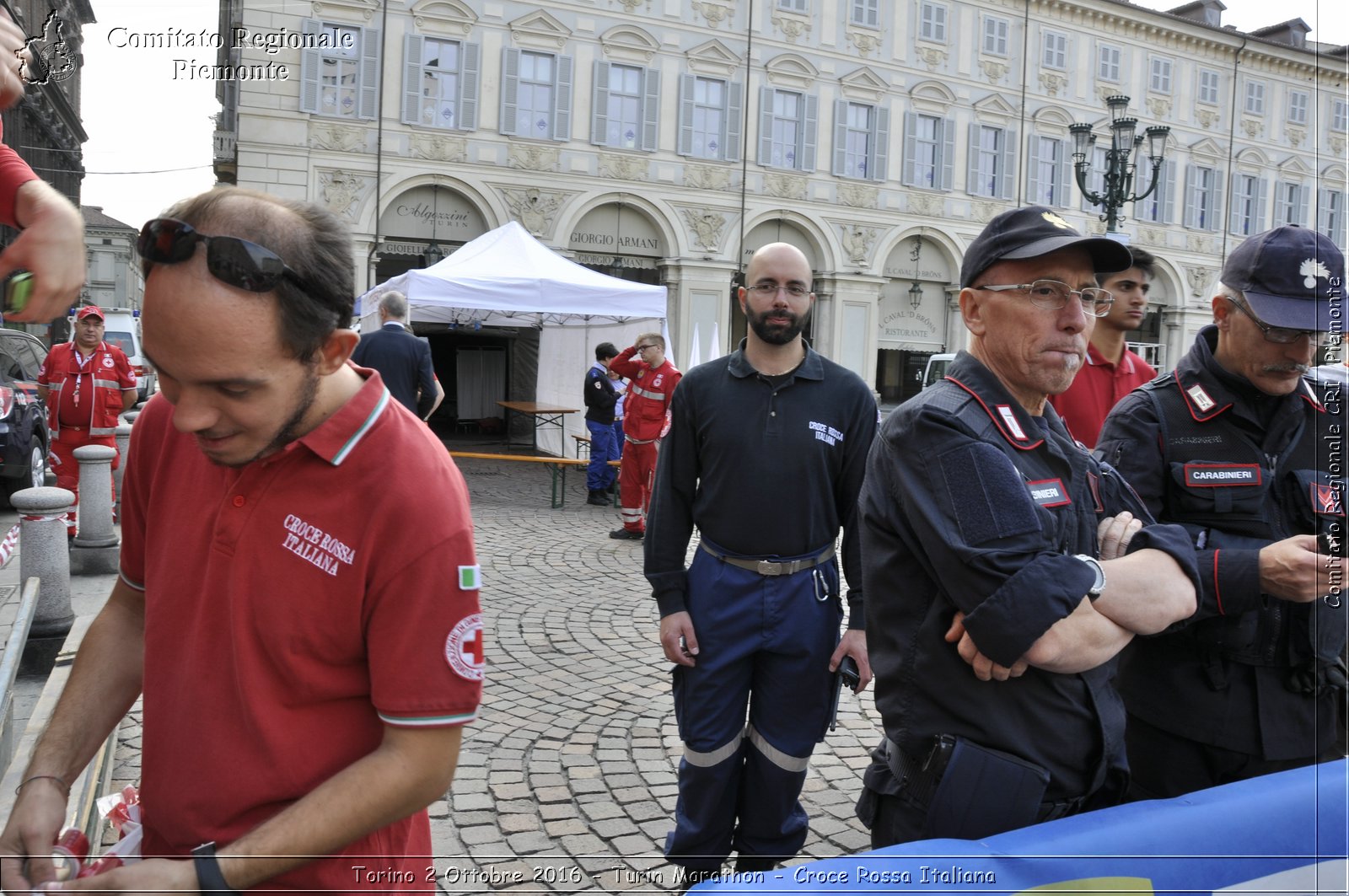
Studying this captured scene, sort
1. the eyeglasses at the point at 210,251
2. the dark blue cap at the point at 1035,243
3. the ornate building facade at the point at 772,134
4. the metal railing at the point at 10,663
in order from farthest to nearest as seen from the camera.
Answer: the ornate building facade at the point at 772,134 < the metal railing at the point at 10,663 < the dark blue cap at the point at 1035,243 < the eyeglasses at the point at 210,251

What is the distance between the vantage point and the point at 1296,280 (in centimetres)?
238

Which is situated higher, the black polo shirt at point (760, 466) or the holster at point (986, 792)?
the black polo shirt at point (760, 466)

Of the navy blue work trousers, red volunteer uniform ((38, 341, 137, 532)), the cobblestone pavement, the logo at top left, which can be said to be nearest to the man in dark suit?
the cobblestone pavement

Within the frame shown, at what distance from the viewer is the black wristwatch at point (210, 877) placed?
1305mm

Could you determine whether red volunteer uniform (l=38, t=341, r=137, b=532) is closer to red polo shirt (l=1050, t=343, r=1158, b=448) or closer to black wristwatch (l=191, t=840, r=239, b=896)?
red polo shirt (l=1050, t=343, r=1158, b=448)

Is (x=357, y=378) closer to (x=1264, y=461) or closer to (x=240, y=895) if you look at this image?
(x=240, y=895)

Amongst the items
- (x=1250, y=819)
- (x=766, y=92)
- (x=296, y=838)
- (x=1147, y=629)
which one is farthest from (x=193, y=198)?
(x=766, y=92)

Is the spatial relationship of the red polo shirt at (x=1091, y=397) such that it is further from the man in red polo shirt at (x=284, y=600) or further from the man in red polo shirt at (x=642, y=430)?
the man in red polo shirt at (x=642, y=430)

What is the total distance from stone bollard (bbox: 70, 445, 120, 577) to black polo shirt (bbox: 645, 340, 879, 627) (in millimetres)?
5194

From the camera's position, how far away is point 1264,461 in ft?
8.11

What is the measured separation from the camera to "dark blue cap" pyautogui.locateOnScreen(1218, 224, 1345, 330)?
7.75 ft

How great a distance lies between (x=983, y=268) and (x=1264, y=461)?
3.46 feet

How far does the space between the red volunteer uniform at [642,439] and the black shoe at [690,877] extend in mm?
6659

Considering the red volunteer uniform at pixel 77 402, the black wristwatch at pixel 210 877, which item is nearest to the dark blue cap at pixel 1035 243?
the black wristwatch at pixel 210 877
